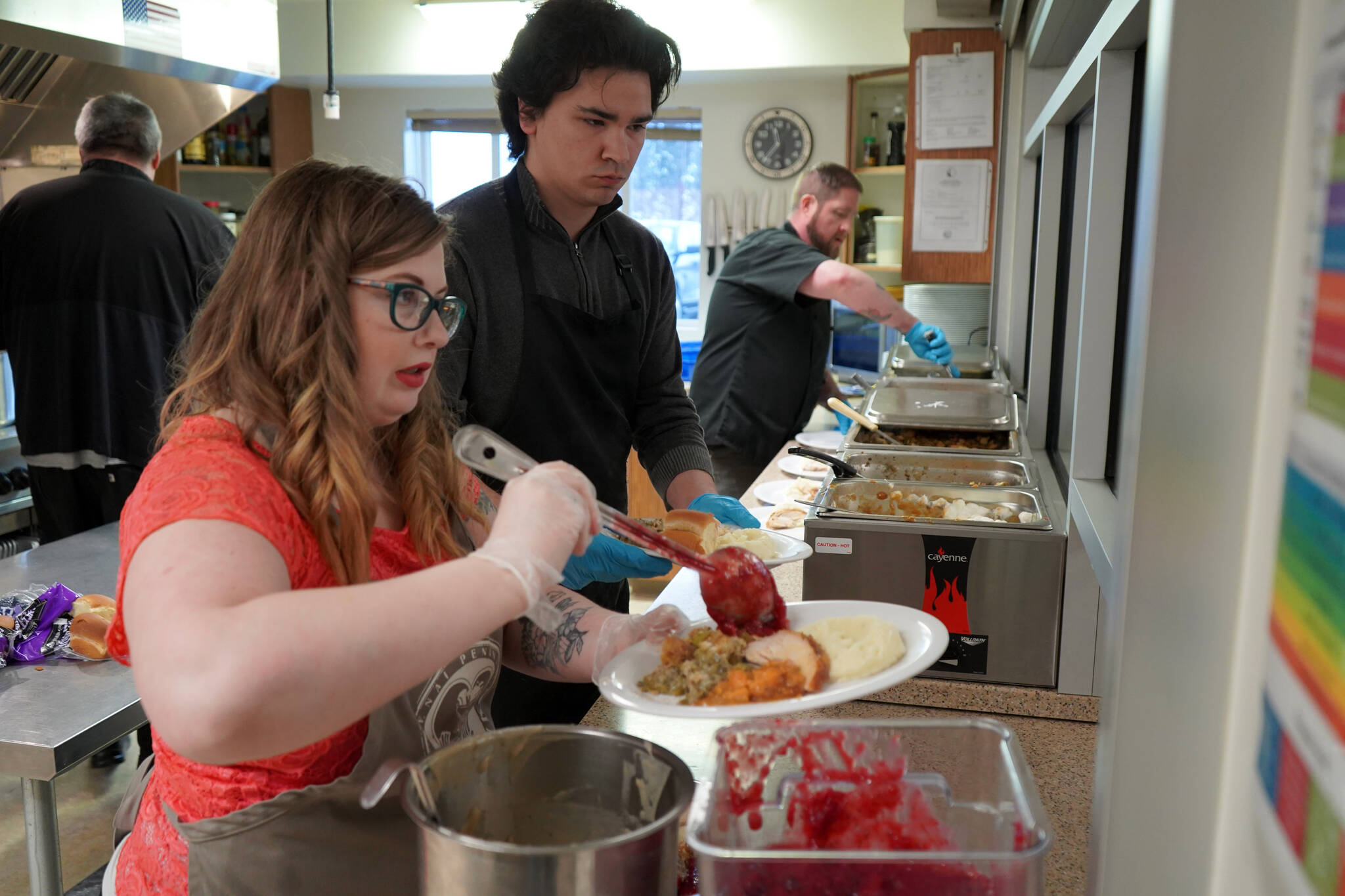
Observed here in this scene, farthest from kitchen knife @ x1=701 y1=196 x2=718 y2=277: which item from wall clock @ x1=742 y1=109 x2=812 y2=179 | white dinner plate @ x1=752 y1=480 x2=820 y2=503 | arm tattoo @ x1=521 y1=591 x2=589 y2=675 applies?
arm tattoo @ x1=521 y1=591 x2=589 y2=675

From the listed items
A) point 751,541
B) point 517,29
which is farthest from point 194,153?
point 751,541

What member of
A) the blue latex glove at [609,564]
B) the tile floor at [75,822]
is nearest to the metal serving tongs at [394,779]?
the blue latex glove at [609,564]

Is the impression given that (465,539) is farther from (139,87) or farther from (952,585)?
(139,87)

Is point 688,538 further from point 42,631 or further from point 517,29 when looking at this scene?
point 517,29

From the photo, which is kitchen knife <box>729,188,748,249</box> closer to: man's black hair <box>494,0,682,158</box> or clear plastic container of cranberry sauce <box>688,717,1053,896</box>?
man's black hair <box>494,0,682,158</box>

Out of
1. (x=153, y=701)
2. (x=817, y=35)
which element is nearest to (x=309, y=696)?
(x=153, y=701)

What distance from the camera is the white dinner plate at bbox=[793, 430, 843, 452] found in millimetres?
3553

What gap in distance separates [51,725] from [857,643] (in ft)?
4.39

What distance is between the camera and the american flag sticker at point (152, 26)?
275 cm

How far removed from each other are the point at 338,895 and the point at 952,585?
942mm

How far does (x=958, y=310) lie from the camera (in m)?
4.58

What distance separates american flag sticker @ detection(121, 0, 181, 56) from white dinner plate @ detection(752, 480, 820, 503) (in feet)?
6.78

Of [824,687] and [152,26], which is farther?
[152,26]

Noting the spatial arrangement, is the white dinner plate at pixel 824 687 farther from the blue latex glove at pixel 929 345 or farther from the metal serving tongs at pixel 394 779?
the blue latex glove at pixel 929 345
